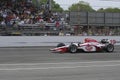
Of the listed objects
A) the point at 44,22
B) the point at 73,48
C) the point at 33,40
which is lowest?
the point at 33,40

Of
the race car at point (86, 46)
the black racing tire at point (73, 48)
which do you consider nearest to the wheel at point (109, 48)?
the race car at point (86, 46)

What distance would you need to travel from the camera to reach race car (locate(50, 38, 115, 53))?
17.9m

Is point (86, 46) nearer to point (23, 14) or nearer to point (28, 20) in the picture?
point (28, 20)

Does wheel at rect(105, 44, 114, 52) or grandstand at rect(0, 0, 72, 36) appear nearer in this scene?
wheel at rect(105, 44, 114, 52)

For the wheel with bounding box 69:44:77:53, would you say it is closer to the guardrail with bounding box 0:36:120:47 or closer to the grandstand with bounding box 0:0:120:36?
the guardrail with bounding box 0:36:120:47

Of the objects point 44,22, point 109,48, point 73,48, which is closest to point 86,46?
point 73,48

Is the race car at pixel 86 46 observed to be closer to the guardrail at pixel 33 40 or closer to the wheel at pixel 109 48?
the wheel at pixel 109 48

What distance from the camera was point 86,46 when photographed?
1839 centimetres

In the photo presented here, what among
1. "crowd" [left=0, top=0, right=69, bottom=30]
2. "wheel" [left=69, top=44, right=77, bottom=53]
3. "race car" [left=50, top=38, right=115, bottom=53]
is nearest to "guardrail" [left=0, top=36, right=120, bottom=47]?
"crowd" [left=0, top=0, right=69, bottom=30]

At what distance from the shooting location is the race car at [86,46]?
17.9 meters

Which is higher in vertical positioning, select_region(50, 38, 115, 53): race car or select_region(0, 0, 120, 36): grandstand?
select_region(0, 0, 120, 36): grandstand

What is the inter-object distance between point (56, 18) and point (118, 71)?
18747mm

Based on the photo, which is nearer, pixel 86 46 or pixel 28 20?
pixel 86 46

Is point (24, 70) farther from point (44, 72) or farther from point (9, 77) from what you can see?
point (9, 77)
